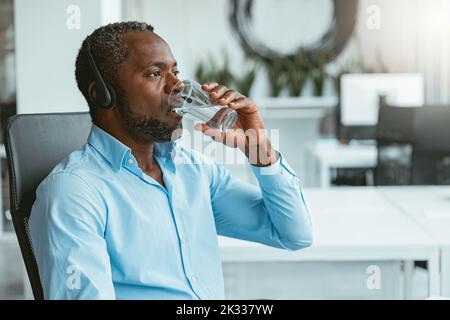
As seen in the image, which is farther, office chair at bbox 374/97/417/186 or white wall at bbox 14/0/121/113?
office chair at bbox 374/97/417/186

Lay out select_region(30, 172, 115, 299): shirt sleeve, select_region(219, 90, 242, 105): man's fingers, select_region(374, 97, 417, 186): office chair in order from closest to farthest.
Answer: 1. select_region(30, 172, 115, 299): shirt sleeve
2. select_region(219, 90, 242, 105): man's fingers
3. select_region(374, 97, 417, 186): office chair

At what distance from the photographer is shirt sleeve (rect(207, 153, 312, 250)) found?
1.01 meters

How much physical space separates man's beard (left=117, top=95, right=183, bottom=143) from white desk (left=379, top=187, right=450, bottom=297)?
663mm

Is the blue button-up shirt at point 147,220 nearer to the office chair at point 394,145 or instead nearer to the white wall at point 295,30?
the office chair at point 394,145

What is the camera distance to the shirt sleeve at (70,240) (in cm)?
76

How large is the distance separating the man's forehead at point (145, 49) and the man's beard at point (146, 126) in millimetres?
65

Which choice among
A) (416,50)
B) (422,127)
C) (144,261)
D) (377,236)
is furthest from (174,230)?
(416,50)

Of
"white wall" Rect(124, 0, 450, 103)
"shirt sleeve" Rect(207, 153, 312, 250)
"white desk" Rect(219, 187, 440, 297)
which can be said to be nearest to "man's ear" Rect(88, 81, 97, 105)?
"shirt sleeve" Rect(207, 153, 312, 250)

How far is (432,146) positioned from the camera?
2293 mm

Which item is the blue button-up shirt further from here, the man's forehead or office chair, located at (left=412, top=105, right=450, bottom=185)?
office chair, located at (left=412, top=105, right=450, bottom=185)

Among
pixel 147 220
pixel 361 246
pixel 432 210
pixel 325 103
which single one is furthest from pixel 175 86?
pixel 325 103

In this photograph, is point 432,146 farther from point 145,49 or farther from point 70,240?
point 70,240

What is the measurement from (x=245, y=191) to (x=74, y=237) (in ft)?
1.33
